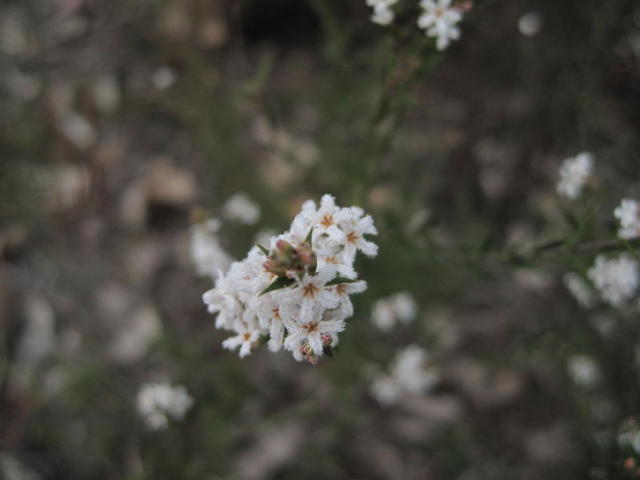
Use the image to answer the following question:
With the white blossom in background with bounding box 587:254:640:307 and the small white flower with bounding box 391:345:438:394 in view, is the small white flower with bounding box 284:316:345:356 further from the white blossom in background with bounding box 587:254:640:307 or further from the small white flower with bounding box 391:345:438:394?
the small white flower with bounding box 391:345:438:394

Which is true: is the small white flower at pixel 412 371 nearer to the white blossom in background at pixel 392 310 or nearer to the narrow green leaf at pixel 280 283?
the white blossom in background at pixel 392 310

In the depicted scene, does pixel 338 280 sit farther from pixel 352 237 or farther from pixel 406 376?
pixel 406 376

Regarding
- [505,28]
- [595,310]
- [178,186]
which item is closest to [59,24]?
[178,186]

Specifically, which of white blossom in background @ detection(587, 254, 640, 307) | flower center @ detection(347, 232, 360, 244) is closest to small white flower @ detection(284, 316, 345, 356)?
flower center @ detection(347, 232, 360, 244)

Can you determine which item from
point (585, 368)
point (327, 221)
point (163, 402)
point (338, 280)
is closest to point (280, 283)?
point (338, 280)

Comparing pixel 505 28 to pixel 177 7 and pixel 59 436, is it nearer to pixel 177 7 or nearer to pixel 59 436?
pixel 177 7

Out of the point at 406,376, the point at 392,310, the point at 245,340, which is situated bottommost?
the point at 245,340

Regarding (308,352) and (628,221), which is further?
(628,221)
